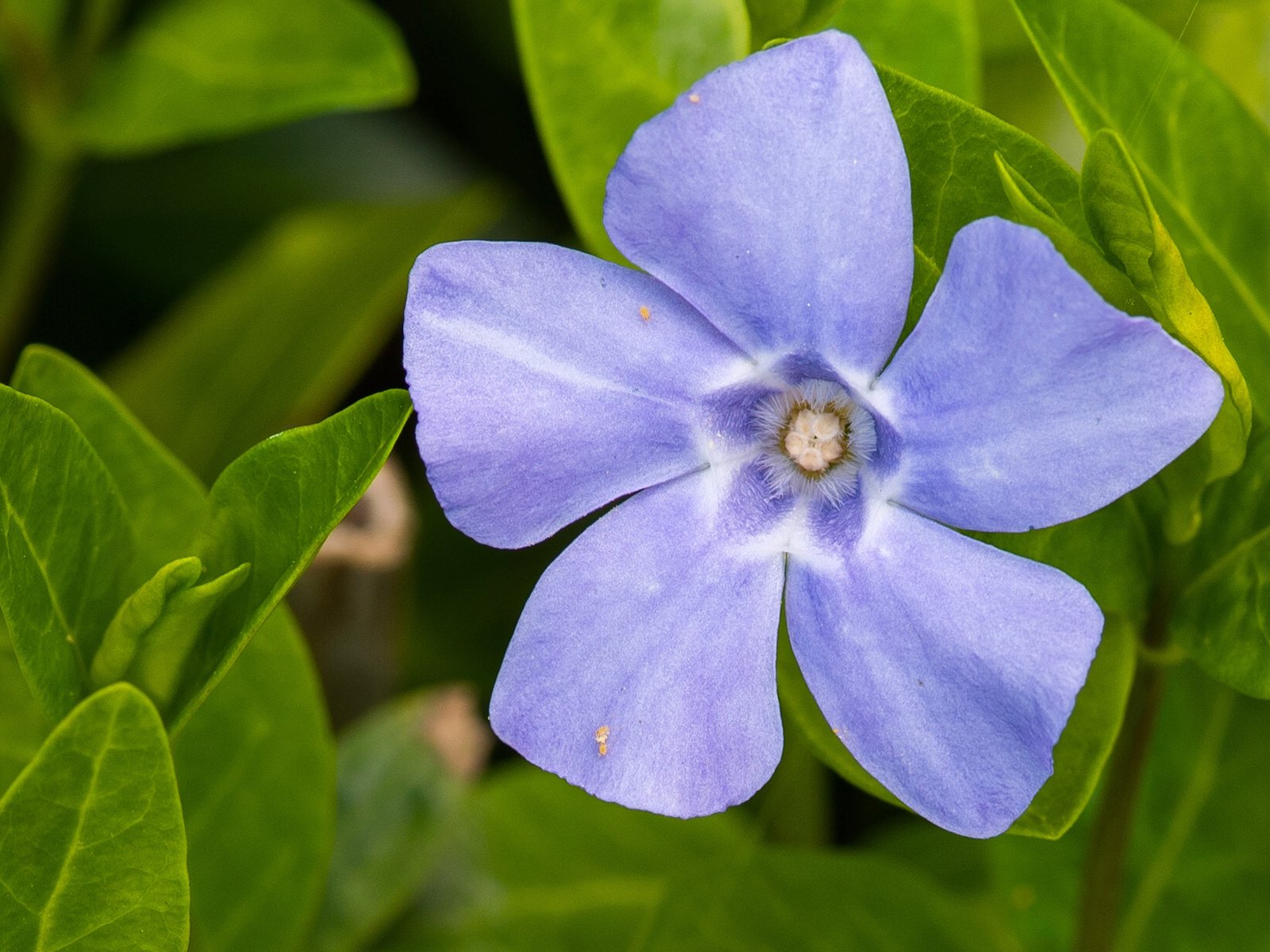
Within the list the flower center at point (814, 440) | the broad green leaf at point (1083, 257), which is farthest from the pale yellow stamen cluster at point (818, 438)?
the broad green leaf at point (1083, 257)

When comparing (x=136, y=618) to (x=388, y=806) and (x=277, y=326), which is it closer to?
(x=388, y=806)

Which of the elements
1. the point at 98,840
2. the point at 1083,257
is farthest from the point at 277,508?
the point at 1083,257

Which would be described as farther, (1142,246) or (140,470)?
(140,470)

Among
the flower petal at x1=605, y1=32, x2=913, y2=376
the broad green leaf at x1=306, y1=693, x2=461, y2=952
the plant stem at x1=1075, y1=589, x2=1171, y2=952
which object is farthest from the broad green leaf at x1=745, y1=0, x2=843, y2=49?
the broad green leaf at x1=306, y1=693, x2=461, y2=952

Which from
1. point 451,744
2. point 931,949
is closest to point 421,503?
point 451,744

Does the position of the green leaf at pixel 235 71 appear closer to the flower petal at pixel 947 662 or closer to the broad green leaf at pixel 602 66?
the broad green leaf at pixel 602 66

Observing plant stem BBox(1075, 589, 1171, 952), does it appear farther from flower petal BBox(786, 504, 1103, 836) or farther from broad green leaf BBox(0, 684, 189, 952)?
broad green leaf BBox(0, 684, 189, 952)

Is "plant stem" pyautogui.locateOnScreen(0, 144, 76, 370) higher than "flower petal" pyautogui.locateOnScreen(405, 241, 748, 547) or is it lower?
lower
